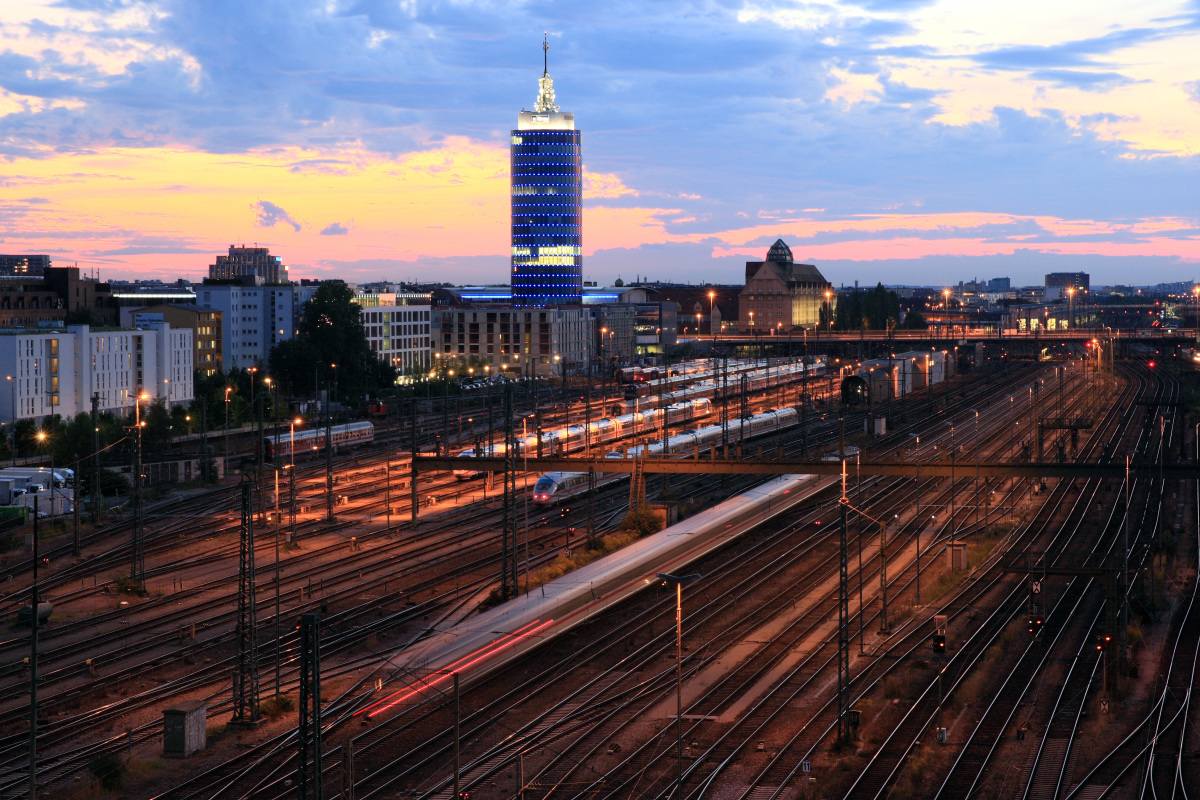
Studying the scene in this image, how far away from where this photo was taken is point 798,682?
28750mm

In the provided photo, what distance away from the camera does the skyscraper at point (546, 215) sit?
14150 centimetres

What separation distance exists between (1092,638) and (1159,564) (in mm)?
9773

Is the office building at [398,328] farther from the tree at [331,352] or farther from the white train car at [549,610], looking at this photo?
the white train car at [549,610]

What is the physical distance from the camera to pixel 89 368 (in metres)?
73.4

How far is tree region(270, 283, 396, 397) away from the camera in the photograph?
291 feet

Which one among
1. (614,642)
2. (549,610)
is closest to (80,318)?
(549,610)

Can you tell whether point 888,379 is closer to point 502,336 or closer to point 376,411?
point 376,411

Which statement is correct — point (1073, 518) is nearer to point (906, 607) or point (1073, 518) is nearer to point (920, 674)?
point (906, 607)

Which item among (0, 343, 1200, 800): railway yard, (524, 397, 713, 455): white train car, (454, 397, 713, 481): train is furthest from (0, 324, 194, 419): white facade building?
(524, 397, 713, 455): white train car

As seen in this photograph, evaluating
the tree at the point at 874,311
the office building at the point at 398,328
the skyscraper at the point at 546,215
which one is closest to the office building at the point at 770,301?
the tree at the point at 874,311

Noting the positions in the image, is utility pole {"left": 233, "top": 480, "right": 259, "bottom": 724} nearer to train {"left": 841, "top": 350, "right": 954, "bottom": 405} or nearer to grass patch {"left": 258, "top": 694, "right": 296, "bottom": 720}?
grass patch {"left": 258, "top": 694, "right": 296, "bottom": 720}

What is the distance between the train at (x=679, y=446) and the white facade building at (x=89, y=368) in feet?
104

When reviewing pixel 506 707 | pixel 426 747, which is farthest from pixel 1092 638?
pixel 426 747

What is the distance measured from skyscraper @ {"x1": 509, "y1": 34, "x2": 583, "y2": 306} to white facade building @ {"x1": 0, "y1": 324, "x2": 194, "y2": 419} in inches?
2479
